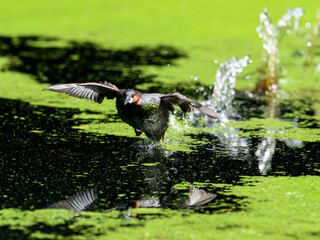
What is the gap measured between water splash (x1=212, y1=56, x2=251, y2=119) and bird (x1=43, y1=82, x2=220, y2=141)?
152 centimetres

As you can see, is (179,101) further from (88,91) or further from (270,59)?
(270,59)

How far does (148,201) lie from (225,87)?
10.0ft

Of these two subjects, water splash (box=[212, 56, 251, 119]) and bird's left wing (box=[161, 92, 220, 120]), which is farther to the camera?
water splash (box=[212, 56, 251, 119])

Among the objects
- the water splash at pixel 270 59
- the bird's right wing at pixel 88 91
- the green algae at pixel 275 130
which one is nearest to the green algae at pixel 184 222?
the bird's right wing at pixel 88 91

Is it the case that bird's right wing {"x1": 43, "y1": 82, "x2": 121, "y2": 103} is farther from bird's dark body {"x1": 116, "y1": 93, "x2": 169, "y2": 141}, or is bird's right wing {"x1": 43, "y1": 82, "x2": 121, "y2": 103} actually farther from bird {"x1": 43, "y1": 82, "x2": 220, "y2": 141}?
bird's dark body {"x1": 116, "y1": 93, "x2": 169, "y2": 141}

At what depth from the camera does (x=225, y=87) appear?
21.7 feet

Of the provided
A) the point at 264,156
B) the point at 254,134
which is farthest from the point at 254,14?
the point at 264,156

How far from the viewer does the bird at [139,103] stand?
4.58 meters

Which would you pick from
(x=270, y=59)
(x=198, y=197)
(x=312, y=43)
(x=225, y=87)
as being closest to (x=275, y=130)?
(x=225, y=87)

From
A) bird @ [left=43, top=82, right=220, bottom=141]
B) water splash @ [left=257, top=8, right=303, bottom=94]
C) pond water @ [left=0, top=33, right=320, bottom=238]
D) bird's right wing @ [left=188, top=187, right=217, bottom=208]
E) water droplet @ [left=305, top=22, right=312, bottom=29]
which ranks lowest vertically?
bird's right wing @ [left=188, top=187, right=217, bottom=208]

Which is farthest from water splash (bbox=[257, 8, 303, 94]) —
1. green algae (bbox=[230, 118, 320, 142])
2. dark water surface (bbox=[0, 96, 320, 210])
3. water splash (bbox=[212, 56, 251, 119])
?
dark water surface (bbox=[0, 96, 320, 210])

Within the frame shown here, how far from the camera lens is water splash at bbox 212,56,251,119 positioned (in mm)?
6406

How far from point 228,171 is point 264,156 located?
1.72 ft

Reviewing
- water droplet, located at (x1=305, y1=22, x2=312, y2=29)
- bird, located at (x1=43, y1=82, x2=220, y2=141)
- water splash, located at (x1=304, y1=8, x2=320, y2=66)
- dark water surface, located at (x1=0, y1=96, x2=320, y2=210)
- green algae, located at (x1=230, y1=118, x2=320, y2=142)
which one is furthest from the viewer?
water droplet, located at (x1=305, y1=22, x2=312, y2=29)
